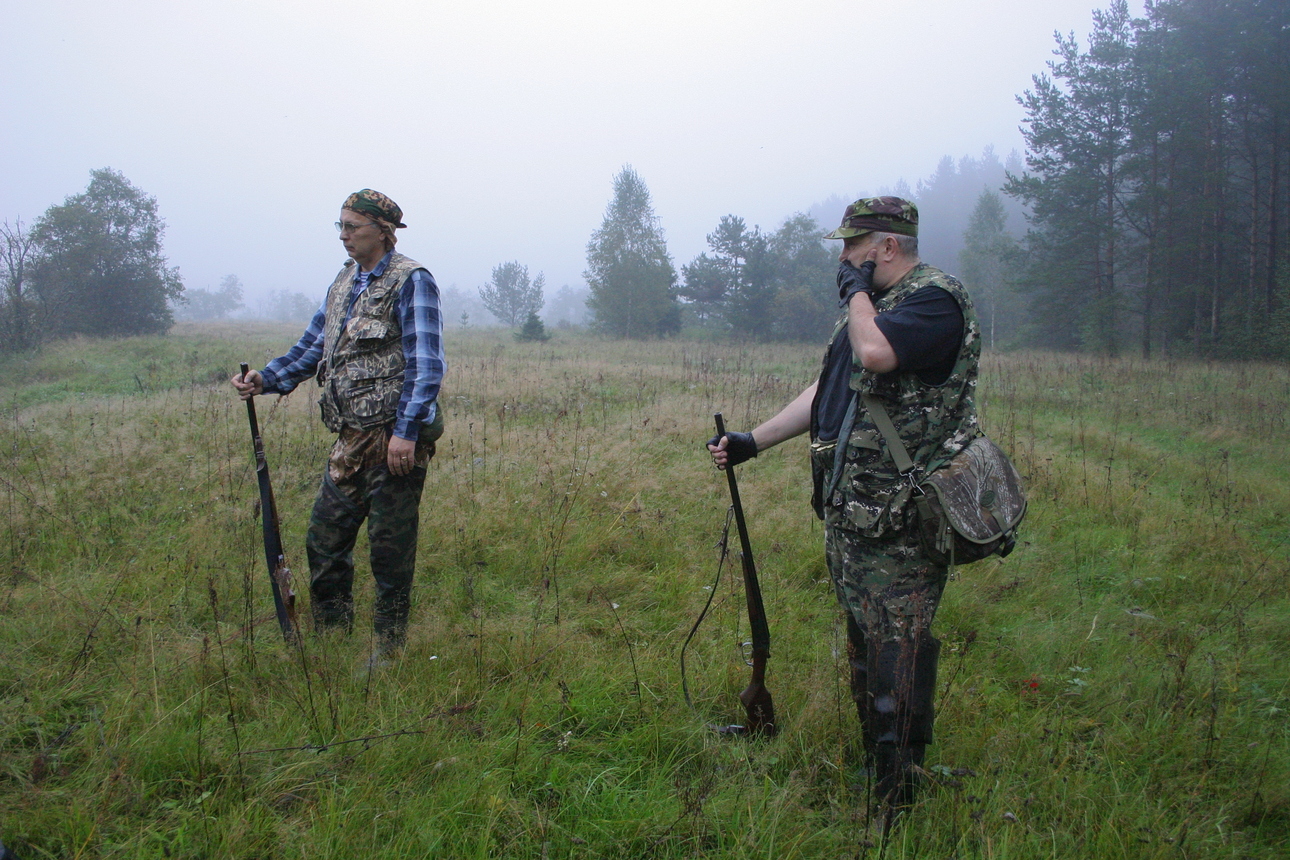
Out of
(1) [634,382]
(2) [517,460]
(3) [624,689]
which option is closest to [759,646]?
(3) [624,689]

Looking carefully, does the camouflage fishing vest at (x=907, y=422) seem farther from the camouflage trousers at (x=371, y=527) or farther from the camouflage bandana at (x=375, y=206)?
the camouflage bandana at (x=375, y=206)

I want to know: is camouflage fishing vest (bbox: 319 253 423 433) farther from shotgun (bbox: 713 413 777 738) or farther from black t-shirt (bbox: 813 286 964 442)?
black t-shirt (bbox: 813 286 964 442)

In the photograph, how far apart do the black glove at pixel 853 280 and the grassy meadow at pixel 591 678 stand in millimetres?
1407

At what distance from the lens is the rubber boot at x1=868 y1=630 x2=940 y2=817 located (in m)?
2.01

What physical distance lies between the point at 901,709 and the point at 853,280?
4.31 feet

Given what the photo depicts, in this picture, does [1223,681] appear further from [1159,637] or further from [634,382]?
[634,382]

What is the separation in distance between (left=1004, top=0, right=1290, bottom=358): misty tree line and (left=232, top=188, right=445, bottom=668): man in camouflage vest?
22324mm

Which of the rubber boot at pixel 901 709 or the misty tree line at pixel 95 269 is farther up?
the misty tree line at pixel 95 269

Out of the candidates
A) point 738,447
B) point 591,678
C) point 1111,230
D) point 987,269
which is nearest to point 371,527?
point 591,678

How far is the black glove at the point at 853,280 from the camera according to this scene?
208 cm

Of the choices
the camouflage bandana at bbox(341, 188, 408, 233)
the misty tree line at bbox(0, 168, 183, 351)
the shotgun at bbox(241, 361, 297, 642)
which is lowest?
the shotgun at bbox(241, 361, 297, 642)

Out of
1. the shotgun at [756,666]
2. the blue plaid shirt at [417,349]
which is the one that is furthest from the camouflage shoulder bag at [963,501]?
the blue plaid shirt at [417,349]

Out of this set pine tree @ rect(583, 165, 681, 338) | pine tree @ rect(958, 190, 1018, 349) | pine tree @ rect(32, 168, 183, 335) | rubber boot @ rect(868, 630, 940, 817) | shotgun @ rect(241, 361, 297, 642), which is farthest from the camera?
pine tree @ rect(958, 190, 1018, 349)

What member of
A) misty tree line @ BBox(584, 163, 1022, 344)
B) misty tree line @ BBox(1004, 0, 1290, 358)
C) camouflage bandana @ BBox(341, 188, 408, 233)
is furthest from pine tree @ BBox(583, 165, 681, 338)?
camouflage bandana @ BBox(341, 188, 408, 233)
